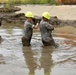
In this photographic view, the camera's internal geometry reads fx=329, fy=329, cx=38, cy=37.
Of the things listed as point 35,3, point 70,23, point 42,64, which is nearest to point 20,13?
point 70,23

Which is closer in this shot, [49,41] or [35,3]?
[49,41]

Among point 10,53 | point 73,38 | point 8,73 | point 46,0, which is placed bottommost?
point 46,0

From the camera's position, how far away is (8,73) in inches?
367

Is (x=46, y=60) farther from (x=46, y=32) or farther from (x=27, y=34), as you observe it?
(x=27, y=34)

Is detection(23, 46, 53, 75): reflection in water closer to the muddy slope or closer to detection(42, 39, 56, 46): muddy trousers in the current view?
detection(42, 39, 56, 46): muddy trousers

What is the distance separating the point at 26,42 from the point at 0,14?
942cm

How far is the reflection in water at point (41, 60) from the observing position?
9820mm

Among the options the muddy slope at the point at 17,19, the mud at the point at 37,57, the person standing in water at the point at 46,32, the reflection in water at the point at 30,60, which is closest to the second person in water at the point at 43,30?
the person standing in water at the point at 46,32

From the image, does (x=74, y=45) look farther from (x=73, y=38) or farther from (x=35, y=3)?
(x=35, y=3)

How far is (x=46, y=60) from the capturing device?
11.0 meters

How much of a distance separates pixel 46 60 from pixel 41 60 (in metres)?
0.17

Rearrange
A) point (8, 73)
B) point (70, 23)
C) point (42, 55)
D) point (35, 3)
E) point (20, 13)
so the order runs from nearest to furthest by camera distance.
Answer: point (8, 73) < point (42, 55) < point (70, 23) < point (20, 13) < point (35, 3)

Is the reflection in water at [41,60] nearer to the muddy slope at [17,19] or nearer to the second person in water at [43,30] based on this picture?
the second person in water at [43,30]

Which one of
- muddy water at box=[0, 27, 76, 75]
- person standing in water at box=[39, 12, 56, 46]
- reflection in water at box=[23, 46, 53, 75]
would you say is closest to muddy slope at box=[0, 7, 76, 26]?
muddy water at box=[0, 27, 76, 75]
